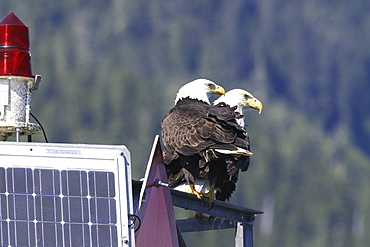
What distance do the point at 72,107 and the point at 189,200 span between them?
234ft

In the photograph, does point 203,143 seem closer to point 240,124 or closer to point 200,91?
point 240,124

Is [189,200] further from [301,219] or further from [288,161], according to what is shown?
[288,161]

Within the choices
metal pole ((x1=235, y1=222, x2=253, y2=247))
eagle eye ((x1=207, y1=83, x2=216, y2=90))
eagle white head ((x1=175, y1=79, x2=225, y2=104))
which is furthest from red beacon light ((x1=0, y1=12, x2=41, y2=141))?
eagle eye ((x1=207, y1=83, x2=216, y2=90))

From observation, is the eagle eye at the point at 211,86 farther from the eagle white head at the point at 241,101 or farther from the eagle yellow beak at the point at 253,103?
the eagle yellow beak at the point at 253,103

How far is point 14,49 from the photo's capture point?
20.4ft

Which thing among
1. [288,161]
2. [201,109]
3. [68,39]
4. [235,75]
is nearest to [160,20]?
[235,75]

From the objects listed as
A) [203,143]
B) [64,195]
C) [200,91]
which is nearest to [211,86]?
[200,91]

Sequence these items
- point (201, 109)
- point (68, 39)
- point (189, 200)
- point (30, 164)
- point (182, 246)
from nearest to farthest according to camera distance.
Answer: point (30, 164)
point (182, 246)
point (189, 200)
point (201, 109)
point (68, 39)

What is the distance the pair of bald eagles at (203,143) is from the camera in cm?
859

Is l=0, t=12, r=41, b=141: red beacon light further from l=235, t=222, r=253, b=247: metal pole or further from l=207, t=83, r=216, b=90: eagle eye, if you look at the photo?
l=207, t=83, r=216, b=90: eagle eye

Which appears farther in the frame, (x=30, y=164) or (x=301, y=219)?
(x=301, y=219)

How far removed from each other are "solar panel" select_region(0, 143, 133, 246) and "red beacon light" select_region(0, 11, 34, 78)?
94cm

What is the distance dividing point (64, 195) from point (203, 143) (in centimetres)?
349

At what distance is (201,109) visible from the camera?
9359 mm
